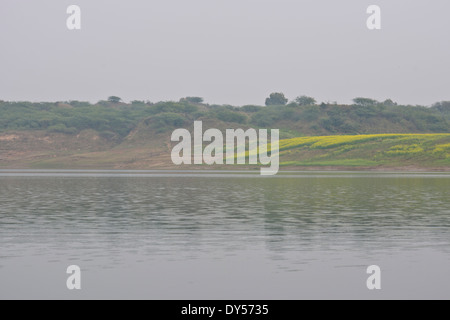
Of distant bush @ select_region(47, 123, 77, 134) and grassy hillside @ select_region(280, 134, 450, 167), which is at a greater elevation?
distant bush @ select_region(47, 123, 77, 134)

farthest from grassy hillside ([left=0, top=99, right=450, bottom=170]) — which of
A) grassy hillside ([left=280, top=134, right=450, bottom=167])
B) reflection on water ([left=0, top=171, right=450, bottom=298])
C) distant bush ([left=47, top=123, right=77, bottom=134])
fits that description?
reflection on water ([left=0, top=171, right=450, bottom=298])

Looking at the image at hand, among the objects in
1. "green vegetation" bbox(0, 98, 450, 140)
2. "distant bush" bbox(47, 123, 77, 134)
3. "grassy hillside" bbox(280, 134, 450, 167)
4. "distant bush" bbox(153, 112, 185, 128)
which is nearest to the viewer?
"grassy hillside" bbox(280, 134, 450, 167)

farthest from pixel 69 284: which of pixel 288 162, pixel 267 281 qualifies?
pixel 288 162

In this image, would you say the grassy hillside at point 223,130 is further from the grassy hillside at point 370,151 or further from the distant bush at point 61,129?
the grassy hillside at point 370,151

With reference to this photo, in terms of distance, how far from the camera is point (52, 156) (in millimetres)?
148250

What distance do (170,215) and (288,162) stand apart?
304ft

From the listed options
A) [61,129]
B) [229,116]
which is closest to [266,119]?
[229,116]

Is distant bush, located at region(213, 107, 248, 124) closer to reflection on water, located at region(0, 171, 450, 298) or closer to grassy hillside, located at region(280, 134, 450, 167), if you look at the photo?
grassy hillside, located at region(280, 134, 450, 167)

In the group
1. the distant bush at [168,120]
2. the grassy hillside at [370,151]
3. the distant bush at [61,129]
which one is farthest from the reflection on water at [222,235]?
the distant bush at [61,129]

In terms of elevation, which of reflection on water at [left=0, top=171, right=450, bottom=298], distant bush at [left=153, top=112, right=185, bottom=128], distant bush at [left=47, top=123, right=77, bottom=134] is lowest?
reflection on water at [left=0, top=171, right=450, bottom=298]

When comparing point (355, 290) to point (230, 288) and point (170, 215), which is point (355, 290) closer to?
point (230, 288)

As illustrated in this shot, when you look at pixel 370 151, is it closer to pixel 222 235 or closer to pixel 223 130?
pixel 223 130
